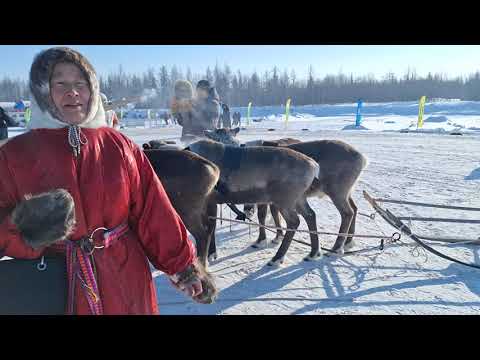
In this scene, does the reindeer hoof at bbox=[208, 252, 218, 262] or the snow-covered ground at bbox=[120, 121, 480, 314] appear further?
the reindeer hoof at bbox=[208, 252, 218, 262]

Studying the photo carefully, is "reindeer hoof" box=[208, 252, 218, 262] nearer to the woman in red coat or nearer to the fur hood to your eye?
the woman in red coat

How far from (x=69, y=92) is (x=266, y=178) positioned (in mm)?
3480

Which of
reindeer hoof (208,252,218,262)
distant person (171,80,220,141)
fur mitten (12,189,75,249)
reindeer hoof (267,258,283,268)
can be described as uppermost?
distant person (171,80,220,141)

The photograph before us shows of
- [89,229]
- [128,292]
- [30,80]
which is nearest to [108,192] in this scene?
[89,229]

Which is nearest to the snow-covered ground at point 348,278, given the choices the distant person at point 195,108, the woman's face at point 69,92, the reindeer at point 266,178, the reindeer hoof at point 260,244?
the reindeer hoof at point 260,244

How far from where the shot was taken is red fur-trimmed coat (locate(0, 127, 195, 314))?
60.4 inches

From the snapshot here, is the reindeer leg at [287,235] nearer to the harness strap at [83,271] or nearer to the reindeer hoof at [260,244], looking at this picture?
the reindeer hoof at [260,244]

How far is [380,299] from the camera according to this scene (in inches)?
151

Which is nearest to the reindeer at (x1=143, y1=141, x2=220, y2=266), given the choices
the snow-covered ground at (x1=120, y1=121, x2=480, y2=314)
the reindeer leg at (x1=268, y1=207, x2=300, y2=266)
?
the snow-covered ground at (x1=120, y1=121, x2=480, y2=314)

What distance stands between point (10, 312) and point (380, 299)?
3.58 meters

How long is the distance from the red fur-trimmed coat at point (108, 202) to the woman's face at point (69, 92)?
0.25ft

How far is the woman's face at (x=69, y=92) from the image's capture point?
5.28ft

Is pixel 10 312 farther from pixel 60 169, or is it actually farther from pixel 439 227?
pixel 439 227

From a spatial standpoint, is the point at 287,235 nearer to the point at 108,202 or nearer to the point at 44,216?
the point at 108,202
